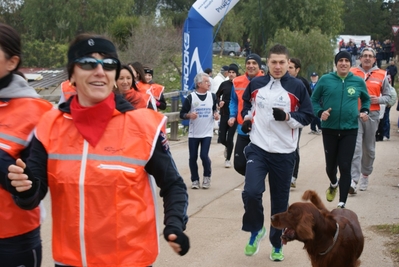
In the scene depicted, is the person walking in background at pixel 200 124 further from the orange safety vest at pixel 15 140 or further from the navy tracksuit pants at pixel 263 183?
the orange safety vest at pixel 15 140

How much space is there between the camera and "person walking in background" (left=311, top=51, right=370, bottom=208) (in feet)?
27.9

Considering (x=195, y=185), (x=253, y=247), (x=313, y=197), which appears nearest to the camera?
(x=313, y=197)

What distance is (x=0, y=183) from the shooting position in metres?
3.41

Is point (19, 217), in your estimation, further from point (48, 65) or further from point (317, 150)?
point (48, 65)

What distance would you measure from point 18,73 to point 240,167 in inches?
202

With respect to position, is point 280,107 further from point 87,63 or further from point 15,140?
point 87,63

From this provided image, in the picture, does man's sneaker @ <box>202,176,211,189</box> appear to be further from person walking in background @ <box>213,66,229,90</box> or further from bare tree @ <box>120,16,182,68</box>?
bare tree @ <box>120,16,182,68</box>

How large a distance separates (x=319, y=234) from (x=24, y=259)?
8.33 ft

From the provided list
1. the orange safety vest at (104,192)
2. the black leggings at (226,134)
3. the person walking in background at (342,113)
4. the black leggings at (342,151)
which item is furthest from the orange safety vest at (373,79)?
the orange safety vest at (104,192)

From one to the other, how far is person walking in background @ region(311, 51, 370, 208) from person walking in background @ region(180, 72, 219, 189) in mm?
2538

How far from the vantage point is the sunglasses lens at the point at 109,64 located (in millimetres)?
3093

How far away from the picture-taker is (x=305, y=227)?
5145 mm

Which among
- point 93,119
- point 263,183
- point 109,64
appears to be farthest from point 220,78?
point 93,119

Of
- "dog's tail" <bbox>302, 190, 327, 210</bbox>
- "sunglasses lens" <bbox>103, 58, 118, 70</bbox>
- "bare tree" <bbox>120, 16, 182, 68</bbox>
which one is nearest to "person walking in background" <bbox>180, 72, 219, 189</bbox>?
"dog's tail" <bbox>302, 190, 327, 210</bbox>
